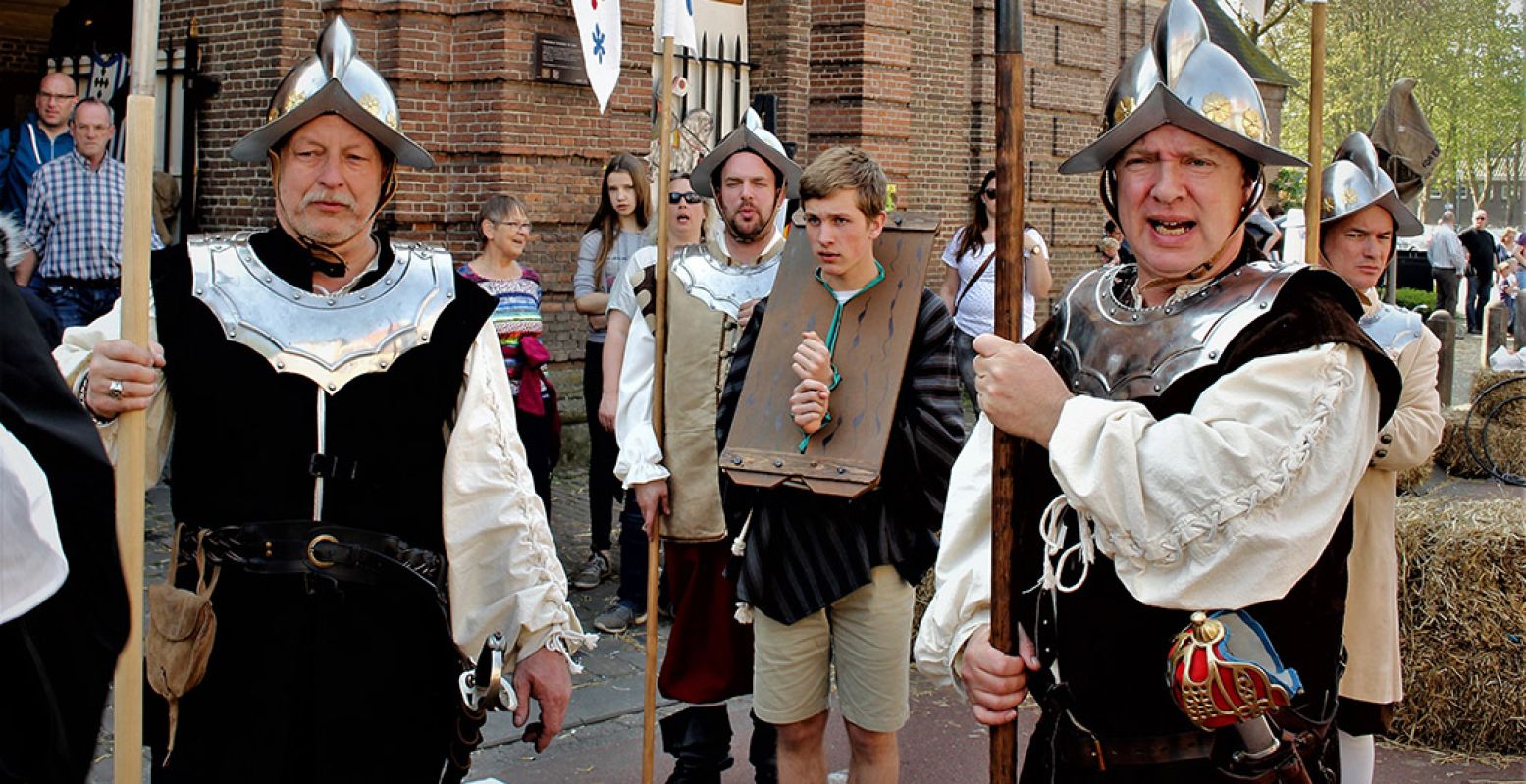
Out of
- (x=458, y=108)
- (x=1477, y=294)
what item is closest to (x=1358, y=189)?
(x=458, y=108)

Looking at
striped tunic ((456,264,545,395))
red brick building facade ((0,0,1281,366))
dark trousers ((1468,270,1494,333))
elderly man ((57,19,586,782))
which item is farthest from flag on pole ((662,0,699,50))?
dark trousers ((1468,270,1494,333))

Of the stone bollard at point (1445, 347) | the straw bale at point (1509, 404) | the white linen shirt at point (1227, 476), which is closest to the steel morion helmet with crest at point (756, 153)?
the white linen shirt at point (1227, 476)

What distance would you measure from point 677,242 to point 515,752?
2.77 metres

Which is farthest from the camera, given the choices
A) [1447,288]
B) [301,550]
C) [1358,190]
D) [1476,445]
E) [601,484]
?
[1447,288]

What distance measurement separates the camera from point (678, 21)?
202 inches

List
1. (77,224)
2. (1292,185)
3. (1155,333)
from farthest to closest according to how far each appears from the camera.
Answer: (1292,185)
(77,224)
(1155,333)

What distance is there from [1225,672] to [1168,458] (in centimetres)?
34

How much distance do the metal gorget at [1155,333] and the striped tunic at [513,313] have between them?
4.58 m

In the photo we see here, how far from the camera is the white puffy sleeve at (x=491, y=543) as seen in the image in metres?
3.18

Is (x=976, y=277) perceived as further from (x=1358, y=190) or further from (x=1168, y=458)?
(x=1168, y=458)

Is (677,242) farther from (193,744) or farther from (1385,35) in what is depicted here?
(1385,35)

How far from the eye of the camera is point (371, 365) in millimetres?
3082

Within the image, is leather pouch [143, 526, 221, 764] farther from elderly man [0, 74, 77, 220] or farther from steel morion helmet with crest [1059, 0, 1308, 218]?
elderly man [0, 74, 77, 220]

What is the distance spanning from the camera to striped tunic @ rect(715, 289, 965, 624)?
159 inches
